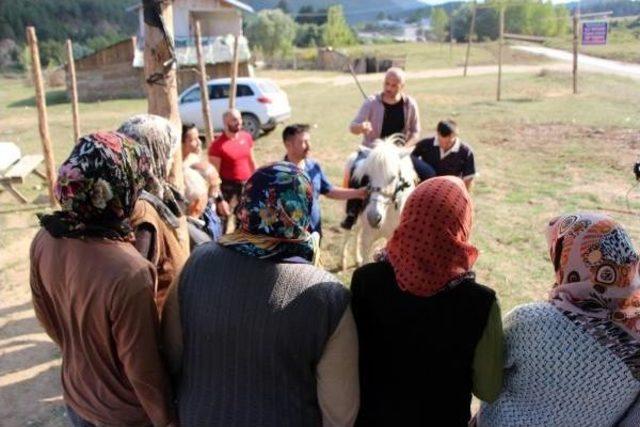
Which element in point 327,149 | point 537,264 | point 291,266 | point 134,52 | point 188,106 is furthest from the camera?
point 134,52

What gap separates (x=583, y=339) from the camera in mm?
1786

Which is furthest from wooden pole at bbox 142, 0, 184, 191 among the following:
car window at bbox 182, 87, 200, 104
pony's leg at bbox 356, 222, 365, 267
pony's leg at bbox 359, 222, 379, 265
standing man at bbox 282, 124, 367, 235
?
car window at bbox 182, 87, 200, 104

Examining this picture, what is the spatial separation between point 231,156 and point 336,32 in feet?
234

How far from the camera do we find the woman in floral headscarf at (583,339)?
1791 mm

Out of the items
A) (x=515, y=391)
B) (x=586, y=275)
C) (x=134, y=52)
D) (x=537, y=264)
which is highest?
(x=134, y=52)

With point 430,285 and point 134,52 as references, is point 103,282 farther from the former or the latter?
point 134,52

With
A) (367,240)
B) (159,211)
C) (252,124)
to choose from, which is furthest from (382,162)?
(252,124)

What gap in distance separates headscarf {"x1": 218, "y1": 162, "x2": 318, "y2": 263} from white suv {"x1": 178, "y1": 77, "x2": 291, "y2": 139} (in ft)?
42.0

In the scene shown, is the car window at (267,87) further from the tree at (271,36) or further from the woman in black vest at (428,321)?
the tree at (271,36)

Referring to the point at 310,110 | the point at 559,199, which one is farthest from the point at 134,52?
the point at 559,199

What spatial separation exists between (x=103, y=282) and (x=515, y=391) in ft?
4.95

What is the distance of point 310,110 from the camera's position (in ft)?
63.6

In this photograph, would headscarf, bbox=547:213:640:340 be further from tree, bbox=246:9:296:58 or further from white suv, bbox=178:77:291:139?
tree, bbox=246:9:296:58

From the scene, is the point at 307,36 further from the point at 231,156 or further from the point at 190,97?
the point at 231,156
